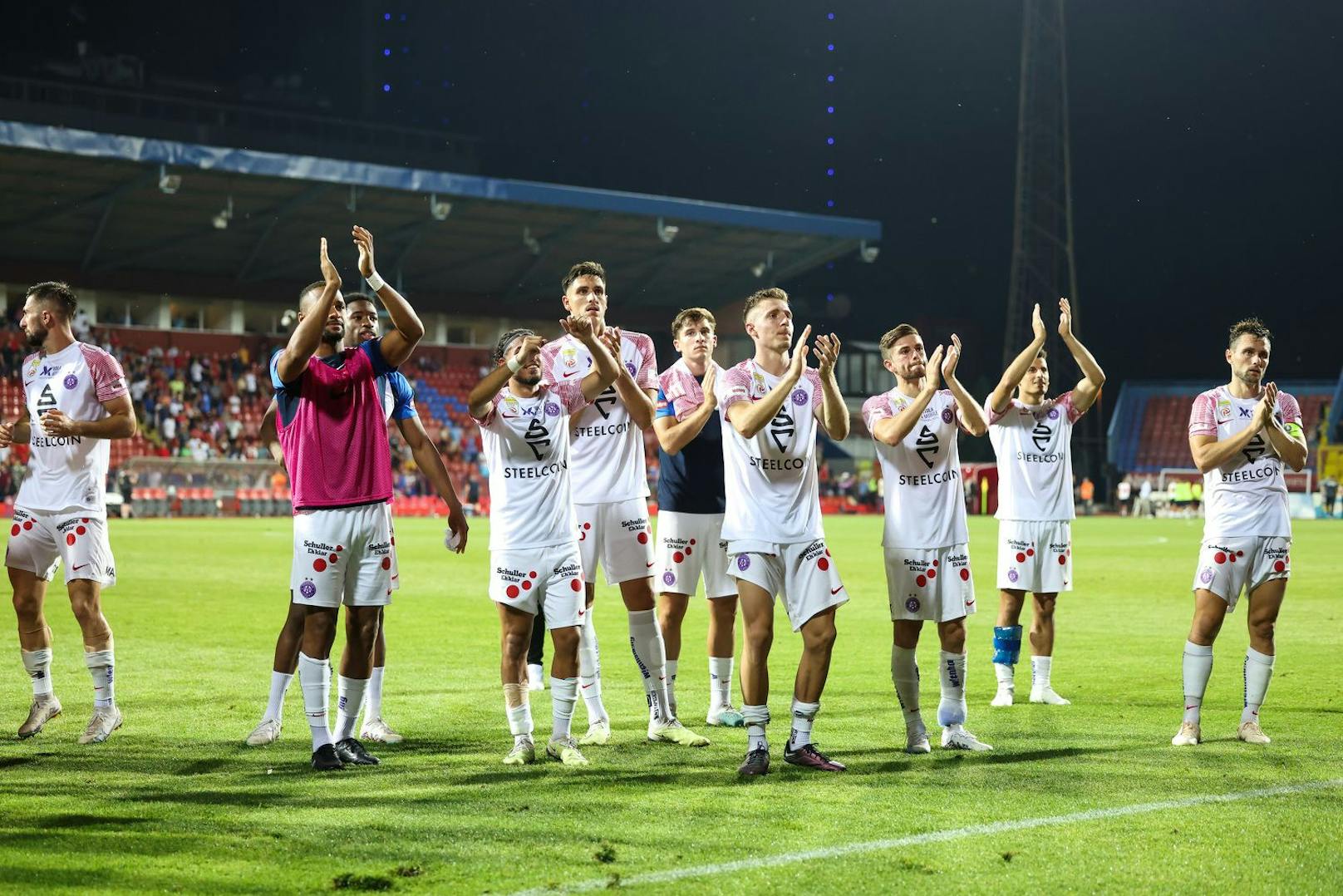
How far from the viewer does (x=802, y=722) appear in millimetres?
7109

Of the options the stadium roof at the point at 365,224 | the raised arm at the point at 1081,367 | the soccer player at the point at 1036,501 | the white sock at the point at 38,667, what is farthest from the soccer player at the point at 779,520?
the stadium roof at the point at 365,224

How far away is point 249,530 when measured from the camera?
114ft

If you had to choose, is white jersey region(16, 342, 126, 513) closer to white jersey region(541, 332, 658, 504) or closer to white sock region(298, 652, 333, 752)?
white sock region(298, 652, 333, 752)

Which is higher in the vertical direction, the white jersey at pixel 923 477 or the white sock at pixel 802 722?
the white jersey at pixel 923 477

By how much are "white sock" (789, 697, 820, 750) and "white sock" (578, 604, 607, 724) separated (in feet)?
4.15

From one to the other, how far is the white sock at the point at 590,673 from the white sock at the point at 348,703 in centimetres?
124

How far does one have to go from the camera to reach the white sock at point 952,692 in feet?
25.2

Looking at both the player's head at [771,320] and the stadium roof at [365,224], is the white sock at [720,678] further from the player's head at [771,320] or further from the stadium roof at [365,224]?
the stadium roof at [365,224]

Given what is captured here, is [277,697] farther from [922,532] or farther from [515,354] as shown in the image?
[922,532]

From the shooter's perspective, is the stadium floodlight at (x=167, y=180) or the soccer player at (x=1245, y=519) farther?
the stadium floodlight at (x=167, y=180)

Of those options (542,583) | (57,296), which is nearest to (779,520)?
(542,583)

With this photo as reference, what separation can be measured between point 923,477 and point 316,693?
11.6 feet

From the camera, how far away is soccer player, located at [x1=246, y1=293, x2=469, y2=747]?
7348 mm

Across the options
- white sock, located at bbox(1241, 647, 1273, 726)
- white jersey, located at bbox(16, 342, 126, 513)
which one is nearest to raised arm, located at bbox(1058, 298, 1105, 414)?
white sock, located at bbox(1241, 647, 1273, 726)
